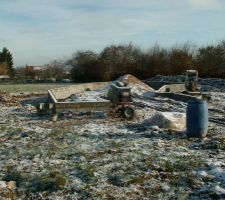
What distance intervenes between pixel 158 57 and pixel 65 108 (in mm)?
43298

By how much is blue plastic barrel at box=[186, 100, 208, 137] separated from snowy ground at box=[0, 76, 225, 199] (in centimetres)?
26

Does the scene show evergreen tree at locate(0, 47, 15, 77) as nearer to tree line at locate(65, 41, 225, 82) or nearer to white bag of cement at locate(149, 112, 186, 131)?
tree line at locate(65, 41, 225, 82)

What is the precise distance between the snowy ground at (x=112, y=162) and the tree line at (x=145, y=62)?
127 feet

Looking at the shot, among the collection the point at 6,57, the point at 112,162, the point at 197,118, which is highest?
the point at 6,57

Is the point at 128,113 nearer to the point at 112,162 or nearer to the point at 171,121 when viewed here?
the point at 171,121

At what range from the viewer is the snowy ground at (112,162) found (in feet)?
24.5

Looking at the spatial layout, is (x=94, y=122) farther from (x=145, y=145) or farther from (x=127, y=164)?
(x=127, y=164)

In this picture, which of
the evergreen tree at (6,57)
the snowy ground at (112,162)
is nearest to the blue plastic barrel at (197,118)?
the snowy ground at (112,162)

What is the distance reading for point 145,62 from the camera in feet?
194

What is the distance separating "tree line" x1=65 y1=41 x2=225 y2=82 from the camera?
51747 mm

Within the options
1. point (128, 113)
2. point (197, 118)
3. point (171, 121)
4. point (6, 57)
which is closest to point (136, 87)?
point (128, 113)

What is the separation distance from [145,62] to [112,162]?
50.6 metres

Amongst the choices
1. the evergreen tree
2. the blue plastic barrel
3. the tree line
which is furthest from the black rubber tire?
the evergreen tree

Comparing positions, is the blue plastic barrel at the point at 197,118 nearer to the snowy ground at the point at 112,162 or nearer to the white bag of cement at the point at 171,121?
the snowy ground at the point at 112,162
